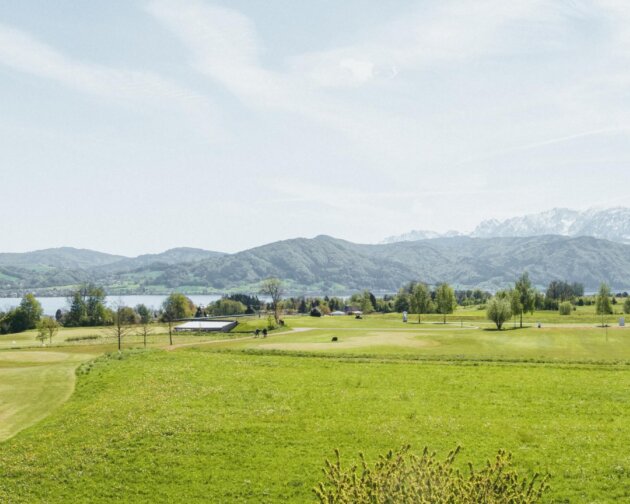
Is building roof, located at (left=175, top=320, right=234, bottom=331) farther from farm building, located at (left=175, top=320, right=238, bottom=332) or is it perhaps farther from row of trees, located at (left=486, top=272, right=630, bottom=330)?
row of trees, located at (left=486, top=272, right=630, bottom=330)

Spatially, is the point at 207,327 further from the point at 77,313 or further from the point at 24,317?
the point at 77,313

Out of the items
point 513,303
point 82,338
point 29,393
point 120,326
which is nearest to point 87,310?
point 82,338

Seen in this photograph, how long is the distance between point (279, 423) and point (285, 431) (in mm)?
1546

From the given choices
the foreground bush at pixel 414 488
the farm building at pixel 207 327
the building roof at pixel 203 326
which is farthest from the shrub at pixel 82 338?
the foreground bush at pixel 414 488

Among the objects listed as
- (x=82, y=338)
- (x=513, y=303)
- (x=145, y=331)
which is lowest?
(x=82, y=338)

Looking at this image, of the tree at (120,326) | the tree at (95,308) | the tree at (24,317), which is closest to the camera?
the tree at (120,326)

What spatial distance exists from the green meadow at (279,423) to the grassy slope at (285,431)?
0.10m

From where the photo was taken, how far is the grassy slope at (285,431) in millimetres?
25516

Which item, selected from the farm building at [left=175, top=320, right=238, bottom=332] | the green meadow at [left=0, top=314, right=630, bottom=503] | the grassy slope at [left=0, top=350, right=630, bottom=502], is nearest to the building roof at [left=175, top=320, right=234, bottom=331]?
the farm building at [left=175, top=320, right=238, bottom=332]

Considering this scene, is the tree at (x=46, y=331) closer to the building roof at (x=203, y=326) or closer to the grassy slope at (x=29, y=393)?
the building roof at (x=203, y=326)

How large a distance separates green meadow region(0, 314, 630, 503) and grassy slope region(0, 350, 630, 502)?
4.0 inches

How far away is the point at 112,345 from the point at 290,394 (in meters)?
62.2

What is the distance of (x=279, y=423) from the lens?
32.7m

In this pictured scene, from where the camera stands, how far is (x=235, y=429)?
31719 millimetres
